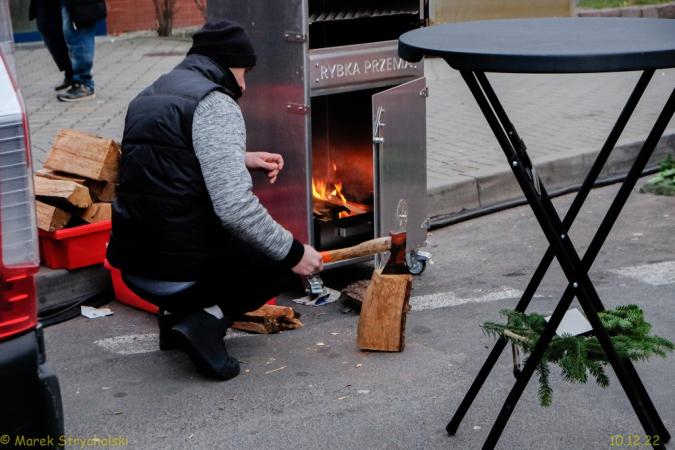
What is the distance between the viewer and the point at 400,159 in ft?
14.7

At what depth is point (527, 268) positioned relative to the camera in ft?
16.2

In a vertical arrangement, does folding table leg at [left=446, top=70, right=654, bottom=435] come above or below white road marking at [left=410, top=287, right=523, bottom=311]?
above

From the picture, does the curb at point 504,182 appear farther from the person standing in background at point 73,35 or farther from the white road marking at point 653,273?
the person standing in background at point 73,35

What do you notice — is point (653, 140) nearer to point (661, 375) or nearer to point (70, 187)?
point (661, 375)

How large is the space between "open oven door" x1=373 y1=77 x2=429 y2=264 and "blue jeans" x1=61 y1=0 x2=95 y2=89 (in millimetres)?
4426

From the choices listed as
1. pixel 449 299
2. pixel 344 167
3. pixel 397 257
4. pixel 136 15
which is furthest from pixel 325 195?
pixel 136 15

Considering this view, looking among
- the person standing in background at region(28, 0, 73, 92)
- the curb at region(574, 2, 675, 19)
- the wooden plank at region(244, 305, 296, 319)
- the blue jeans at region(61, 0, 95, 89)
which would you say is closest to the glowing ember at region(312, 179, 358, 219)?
the wooden plank at region(244, 305, 296, 319)

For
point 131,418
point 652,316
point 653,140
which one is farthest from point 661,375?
point 131,418

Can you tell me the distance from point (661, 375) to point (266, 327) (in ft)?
5.59

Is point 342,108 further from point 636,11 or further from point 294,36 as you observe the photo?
point 636,11

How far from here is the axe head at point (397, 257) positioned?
3736 mm

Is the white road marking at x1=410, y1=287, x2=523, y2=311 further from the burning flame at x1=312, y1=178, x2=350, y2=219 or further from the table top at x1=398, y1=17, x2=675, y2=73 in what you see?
the table top at x1=398, y1=17, x2=675, y2=73

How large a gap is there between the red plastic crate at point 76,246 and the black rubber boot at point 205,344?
3.37ft

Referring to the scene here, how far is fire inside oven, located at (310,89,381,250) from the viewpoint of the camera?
15.9 feet
